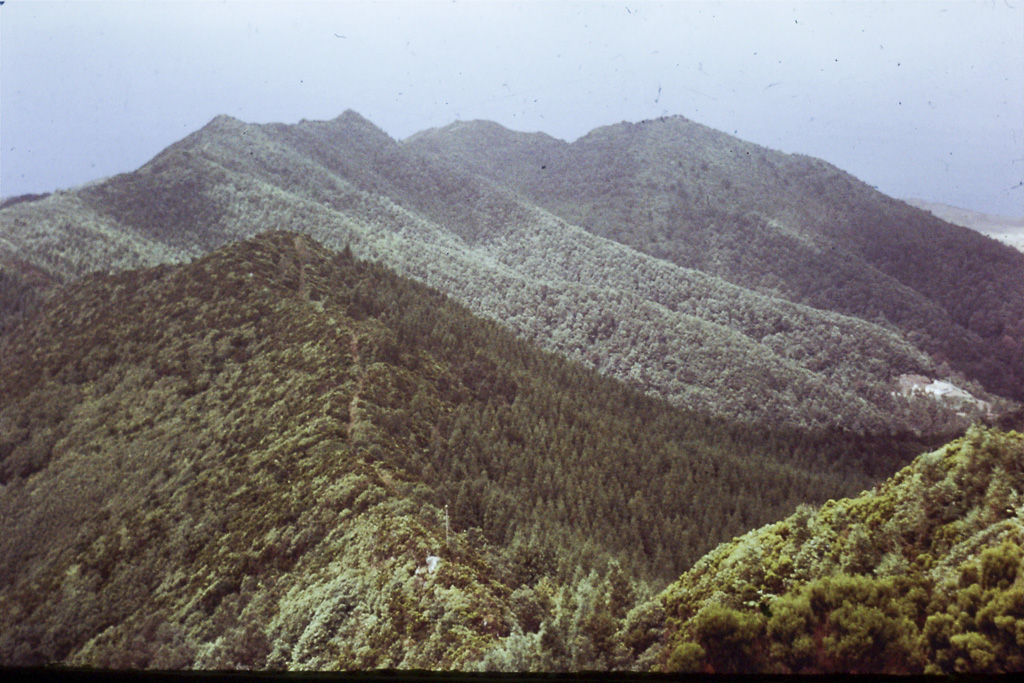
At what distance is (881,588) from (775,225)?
193 feet

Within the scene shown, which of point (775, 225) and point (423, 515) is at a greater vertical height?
point (775, 225)

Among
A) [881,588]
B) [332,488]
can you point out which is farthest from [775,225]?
[332,488]

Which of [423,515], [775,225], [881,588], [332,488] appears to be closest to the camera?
[881,588]

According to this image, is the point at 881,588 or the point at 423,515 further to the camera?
the point at 423,515

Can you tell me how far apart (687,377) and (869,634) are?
1988 cm

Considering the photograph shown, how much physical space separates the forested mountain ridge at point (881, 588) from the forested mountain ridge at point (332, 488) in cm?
117

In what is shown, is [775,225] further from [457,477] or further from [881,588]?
[881,588]

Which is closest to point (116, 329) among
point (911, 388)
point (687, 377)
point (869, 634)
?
point (869, 634)

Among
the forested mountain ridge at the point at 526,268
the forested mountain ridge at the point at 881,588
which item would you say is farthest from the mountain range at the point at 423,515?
the forested mountain ridge at the point at 526,268

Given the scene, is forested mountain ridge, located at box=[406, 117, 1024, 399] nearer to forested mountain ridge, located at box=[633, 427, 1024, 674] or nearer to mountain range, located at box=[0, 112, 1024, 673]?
mountain range, located at box=[0, 112, 1024, 673]

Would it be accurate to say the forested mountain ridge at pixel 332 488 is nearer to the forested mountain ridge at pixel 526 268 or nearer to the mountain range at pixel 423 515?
the mountain range at pixel 423 515

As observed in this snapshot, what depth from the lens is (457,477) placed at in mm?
10172

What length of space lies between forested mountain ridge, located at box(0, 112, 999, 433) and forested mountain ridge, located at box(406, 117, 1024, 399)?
12.1ft

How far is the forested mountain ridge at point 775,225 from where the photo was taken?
2645 cm
